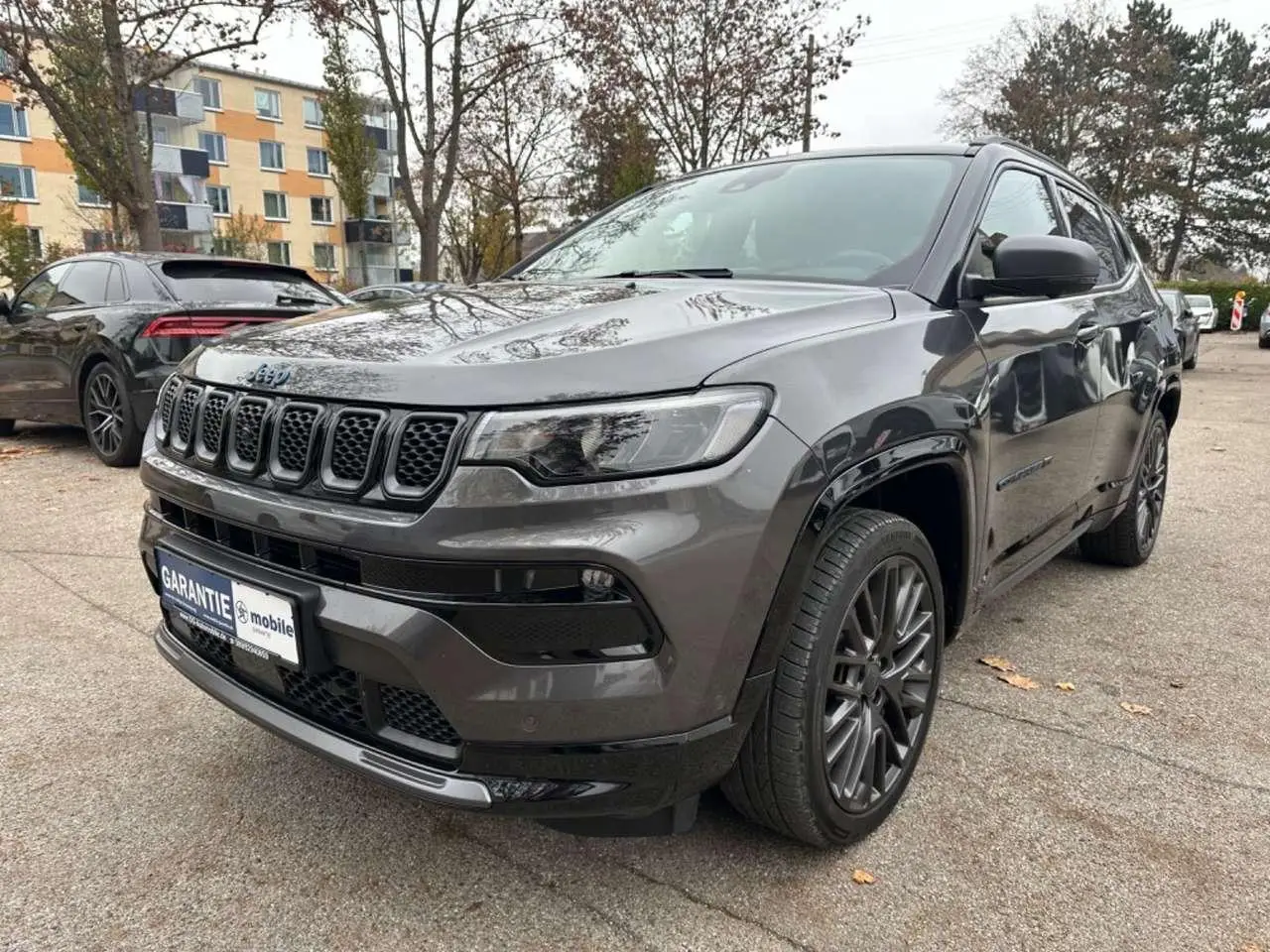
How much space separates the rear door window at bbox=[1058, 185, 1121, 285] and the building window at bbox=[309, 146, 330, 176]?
51.2 m

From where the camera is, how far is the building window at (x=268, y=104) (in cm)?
4662

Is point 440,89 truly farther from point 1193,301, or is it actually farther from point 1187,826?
A: point 1193,301

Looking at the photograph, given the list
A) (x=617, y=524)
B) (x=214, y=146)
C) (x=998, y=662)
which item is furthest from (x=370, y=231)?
(x=617, y=524)

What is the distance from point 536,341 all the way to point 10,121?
47213 millimetres

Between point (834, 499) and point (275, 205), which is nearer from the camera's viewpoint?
point (834, 499)

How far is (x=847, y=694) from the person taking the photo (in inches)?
74.5

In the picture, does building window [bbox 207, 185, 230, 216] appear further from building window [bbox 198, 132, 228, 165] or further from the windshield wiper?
the windshield wiper

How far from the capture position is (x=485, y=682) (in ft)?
4.91

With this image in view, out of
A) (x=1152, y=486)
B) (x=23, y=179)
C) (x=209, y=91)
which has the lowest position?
(x=1152, y=486)

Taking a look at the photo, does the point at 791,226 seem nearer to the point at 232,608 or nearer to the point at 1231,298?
the point at 232,608

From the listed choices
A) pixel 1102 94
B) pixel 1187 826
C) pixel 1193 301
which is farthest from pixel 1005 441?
pixel 1102 94

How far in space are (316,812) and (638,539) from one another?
4.13 ft

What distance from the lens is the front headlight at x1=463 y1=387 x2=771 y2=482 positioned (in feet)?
4.86

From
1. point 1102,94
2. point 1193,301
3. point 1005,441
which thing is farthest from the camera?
point 1102,94
